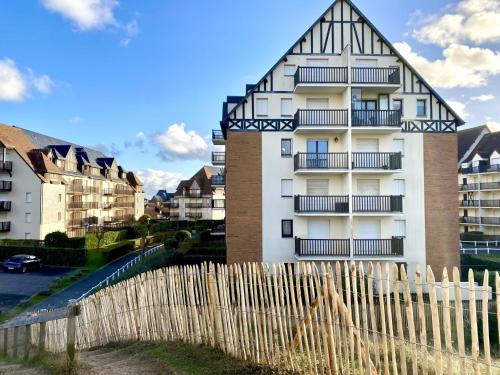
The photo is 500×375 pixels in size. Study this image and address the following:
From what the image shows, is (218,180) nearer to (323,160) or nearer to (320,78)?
(323,160)

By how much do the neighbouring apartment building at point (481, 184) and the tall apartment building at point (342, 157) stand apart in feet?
111

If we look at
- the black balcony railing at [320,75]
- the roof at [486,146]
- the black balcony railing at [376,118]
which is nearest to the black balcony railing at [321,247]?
the black balcony railing at [376,118]

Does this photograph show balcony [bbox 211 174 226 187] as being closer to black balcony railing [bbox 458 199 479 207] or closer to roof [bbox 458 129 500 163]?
black balcony railing [bbox 458 199 479 207]

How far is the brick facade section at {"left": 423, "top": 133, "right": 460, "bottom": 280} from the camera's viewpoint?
74.9 ft

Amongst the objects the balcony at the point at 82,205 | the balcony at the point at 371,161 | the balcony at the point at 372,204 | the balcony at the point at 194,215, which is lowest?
the balcony at the point at 194,215

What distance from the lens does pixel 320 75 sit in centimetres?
2239

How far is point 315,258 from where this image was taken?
21578 mm

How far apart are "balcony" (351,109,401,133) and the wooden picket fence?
1633 cm

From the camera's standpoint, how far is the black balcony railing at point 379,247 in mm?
22000

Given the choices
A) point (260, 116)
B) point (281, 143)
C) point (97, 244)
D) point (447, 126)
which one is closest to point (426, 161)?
point (447, 126)

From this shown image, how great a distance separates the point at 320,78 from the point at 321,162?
5242 millimetres

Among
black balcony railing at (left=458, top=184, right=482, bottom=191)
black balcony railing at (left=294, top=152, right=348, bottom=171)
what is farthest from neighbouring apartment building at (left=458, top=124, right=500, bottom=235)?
black balcony railing at (left=294, top=152, right=348, bottom=171)

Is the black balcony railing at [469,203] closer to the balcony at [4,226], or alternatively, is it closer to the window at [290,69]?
the window at [290,69]

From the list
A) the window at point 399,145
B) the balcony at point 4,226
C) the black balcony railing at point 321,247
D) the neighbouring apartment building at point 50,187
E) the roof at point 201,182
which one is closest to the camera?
the black balcony railing at point 321,247
